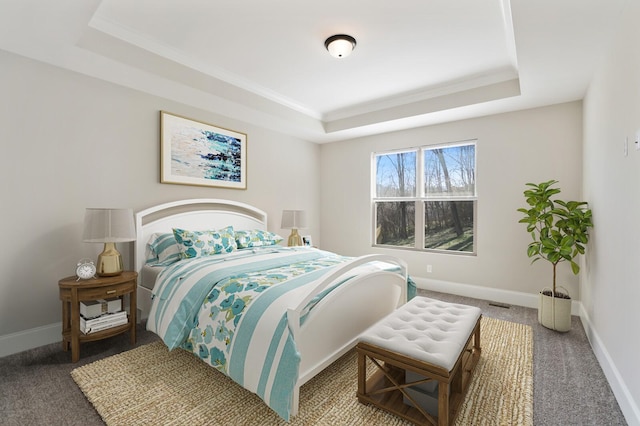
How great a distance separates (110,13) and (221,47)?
86cm

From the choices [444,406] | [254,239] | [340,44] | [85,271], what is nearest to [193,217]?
[254,239]

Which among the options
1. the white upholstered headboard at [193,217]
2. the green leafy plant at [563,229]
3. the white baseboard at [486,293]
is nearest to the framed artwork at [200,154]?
the white upholstered headboard at [193,217]

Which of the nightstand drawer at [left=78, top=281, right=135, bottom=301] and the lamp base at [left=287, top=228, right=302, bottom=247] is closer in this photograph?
the nightstand drawer at [left=78, top=281, right=135, bottom=301]

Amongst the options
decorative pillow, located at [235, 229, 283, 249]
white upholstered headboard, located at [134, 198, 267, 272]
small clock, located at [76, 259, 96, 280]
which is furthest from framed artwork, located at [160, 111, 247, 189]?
Answer: small clock, located at [76, 259, 96, 280]

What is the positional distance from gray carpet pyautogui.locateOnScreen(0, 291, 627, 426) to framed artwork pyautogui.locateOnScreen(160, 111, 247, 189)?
176 centimetres

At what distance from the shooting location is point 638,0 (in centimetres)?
162

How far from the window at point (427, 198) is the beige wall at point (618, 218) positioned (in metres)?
1.47

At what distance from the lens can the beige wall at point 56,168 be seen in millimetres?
2404

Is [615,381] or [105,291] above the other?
[105,291]

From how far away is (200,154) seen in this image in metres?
3.62

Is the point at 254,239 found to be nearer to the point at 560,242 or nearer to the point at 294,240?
the point at 294,240

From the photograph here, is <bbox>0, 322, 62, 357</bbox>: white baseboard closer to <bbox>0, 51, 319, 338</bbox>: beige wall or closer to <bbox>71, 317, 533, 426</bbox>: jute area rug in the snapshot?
<bbox>0, 51, 319, 338</bbox>: beige wall

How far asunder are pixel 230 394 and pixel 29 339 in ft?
6.44

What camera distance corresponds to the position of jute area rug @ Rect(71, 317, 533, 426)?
1.67 m
